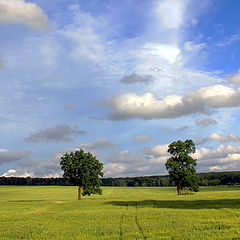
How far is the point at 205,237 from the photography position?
65.0 feet

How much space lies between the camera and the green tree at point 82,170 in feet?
253

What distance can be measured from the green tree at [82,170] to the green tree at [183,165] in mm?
19710

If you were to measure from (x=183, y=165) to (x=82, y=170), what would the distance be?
88.1 ft

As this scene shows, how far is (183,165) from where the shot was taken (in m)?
89.4

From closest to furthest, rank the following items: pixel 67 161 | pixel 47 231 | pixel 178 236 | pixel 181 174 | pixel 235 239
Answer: pixel 235 239 < pixel 178 236 < pixel 47 231 < pixel 67 161 < pixel 181 174

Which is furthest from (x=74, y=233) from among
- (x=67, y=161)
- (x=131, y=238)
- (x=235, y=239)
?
(x=67, y=161)

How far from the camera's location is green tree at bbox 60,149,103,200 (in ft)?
253

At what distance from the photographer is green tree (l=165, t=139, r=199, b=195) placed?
87.5m

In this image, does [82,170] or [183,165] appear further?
[183,165]

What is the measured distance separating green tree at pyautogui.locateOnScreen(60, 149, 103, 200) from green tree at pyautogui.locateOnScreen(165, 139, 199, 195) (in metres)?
19.7

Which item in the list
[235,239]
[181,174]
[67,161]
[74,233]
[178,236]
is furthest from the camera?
[181,174]

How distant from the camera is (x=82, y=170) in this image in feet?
253

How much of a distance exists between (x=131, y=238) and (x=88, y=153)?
59613mm

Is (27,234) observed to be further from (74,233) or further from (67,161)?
(67,161)
